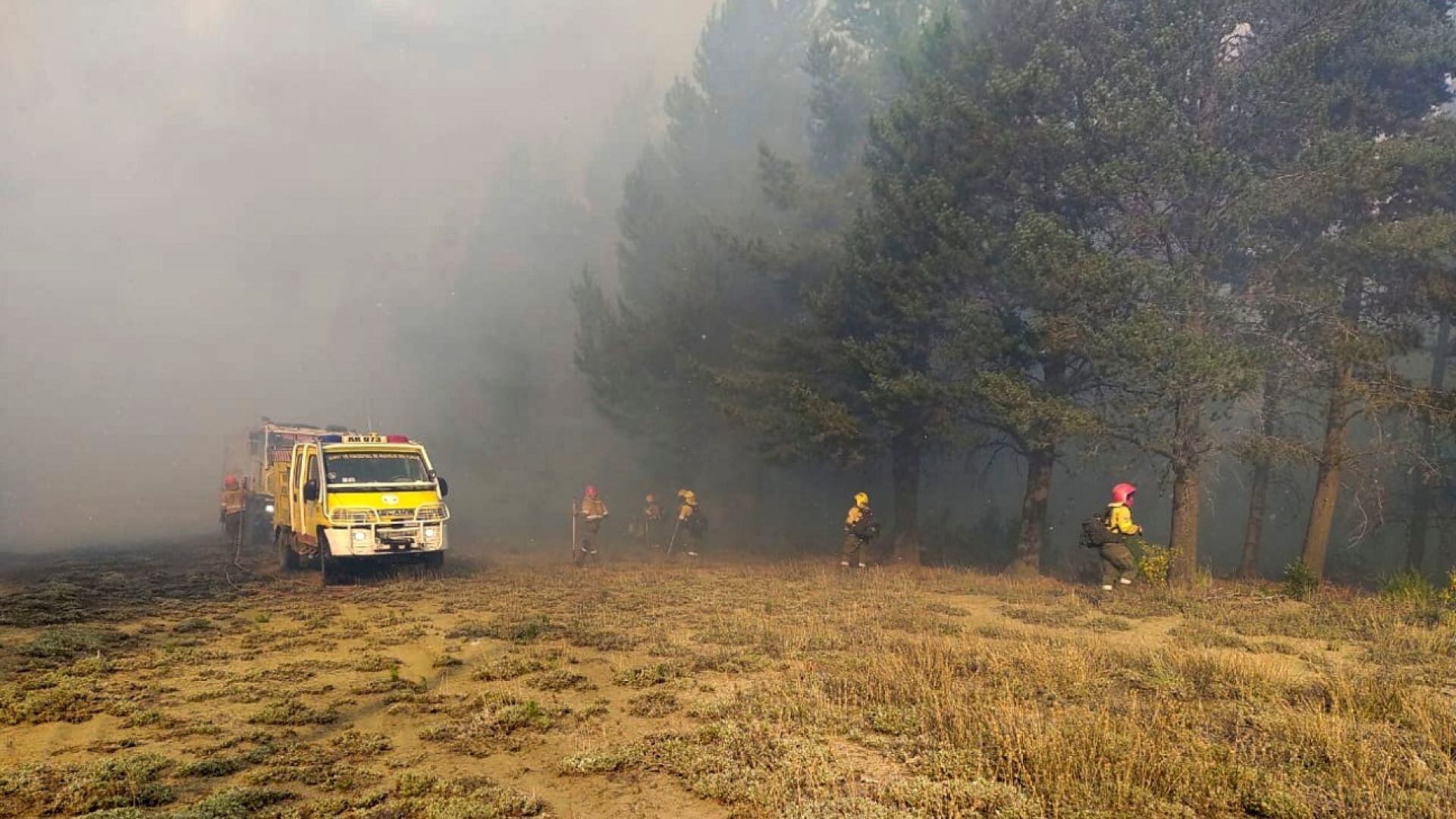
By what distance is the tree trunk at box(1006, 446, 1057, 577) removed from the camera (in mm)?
17266

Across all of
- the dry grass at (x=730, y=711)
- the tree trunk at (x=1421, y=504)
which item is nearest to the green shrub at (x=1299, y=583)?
the dry grass at (x=730, y=711)

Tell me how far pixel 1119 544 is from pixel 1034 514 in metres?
4.17

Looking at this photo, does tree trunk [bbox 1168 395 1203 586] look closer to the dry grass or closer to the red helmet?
the red helmet

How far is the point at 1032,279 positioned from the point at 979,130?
10.4ft

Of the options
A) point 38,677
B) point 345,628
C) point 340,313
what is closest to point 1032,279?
point 345,628

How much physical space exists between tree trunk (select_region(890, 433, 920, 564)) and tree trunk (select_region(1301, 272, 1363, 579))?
7926 mm

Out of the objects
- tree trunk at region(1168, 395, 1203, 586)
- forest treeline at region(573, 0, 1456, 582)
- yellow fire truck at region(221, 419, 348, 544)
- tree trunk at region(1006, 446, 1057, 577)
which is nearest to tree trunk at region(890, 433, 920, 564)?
forest treeline at region(573, 0, 1456, 582)

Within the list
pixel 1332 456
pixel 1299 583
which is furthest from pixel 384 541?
pixel 1332 456

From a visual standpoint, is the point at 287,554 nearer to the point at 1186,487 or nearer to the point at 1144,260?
the point at 1144,260

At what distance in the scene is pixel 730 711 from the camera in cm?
664

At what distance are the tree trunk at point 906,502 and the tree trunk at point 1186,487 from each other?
6301mm

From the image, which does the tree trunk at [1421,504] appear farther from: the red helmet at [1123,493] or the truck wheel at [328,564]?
the truck wheel at [328,564]

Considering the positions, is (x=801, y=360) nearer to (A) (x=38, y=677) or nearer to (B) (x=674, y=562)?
(B) (x=674, y=562)

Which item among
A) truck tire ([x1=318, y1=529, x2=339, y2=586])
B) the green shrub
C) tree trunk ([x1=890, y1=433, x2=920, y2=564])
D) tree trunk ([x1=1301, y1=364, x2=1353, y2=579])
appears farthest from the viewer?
tree trunk ([x1=890, y1=433, x2=920, y2=564])
